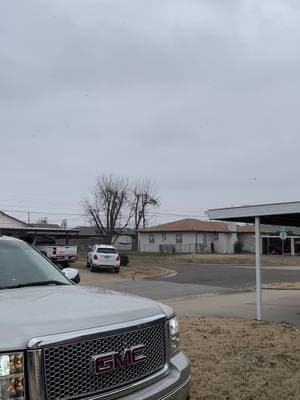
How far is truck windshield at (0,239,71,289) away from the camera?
479cm

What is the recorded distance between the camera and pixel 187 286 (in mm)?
24328

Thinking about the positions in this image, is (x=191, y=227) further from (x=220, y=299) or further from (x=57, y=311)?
(x=57, y=311)

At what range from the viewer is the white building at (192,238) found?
77062 mm

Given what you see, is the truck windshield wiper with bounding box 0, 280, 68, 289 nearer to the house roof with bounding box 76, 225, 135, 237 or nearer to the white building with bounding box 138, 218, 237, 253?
the white building with bounding box 138, 218, 237, 253

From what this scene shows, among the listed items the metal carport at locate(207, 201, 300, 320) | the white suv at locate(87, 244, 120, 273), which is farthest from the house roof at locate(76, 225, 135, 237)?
the metal carport at locate(207, 201, 300, 320)

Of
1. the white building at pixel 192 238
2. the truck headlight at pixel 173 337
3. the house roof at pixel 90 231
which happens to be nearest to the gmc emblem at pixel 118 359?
the truck headlight at pixel 173 337

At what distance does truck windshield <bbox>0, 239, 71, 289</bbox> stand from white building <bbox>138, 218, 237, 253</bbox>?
70.1m

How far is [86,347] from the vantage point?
3.32 metres

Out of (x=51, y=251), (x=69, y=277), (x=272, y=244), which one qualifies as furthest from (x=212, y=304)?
(x=272, y=244)

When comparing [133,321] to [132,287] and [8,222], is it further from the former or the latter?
[8,222]

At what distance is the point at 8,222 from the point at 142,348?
57.4 meters

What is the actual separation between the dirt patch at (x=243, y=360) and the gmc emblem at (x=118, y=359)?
2.65 m

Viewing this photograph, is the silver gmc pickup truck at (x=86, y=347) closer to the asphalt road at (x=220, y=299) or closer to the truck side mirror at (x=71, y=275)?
the truck side mirror at (x=71, y=275)

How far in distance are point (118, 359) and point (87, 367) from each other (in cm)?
25
